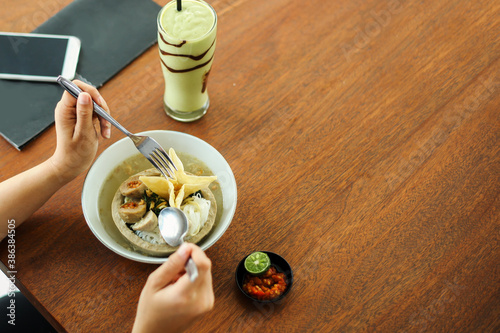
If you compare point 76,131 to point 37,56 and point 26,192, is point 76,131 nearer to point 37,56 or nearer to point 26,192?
point 26,192

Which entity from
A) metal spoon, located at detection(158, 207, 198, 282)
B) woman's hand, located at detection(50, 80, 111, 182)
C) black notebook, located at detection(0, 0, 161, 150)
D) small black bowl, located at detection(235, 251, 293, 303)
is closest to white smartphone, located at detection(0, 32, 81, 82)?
black notebook, located at detection(0, 0, 161, 150)

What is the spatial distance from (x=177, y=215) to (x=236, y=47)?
663 mm

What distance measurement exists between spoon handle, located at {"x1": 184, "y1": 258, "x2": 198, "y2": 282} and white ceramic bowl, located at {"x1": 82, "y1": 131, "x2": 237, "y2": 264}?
149 mm

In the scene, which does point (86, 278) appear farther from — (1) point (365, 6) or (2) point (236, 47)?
(1) point (365, 6)

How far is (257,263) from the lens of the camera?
1.02m

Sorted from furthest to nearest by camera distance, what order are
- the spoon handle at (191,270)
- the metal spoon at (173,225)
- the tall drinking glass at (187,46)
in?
the tall drinking glass at (187,46) → the metal spoon at (173,225) → the spoon handle at (191,270)

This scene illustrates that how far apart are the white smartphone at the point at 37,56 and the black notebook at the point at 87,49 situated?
0.07ft

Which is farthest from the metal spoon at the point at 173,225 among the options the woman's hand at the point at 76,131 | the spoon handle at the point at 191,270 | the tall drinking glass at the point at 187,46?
the tall drinking glass at the point at 187,46

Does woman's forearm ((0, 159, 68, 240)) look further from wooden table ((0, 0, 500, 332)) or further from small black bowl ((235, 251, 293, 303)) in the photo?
small black bowl ((235, 251, 293, 303))

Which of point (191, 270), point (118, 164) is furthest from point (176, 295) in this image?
point (118, 164)

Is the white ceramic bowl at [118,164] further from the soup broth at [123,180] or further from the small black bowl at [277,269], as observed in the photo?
the small black bowl at [277,269]

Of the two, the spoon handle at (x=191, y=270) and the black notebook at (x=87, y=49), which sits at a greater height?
the spoon handle at (x=191, y=270)

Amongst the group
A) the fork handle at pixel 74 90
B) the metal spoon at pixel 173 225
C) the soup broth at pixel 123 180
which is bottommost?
the soup broth at pixel 123 180

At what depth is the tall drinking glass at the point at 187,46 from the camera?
1101 mm
